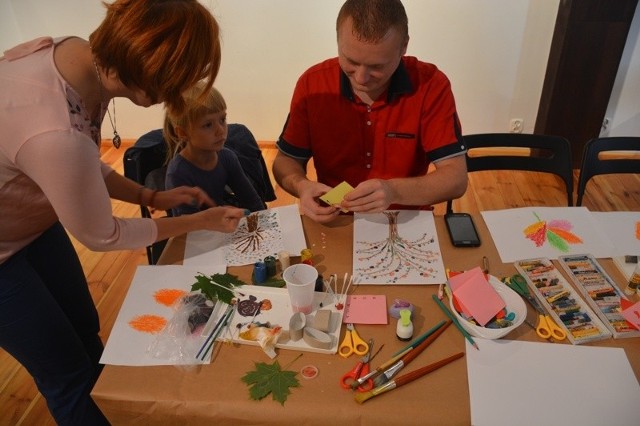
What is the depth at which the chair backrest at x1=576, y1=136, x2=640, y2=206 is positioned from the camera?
1.76 metres

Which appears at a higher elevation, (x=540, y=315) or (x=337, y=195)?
(x=337, y=195)

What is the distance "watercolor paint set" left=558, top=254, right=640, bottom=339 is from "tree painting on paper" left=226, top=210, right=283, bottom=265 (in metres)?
0.80

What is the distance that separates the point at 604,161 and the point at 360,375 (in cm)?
147

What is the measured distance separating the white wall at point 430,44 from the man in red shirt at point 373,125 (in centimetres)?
190

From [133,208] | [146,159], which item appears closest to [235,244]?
[146,159]

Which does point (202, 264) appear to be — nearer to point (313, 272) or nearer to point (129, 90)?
point (313, 272)

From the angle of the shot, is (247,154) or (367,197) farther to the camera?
(247,154)

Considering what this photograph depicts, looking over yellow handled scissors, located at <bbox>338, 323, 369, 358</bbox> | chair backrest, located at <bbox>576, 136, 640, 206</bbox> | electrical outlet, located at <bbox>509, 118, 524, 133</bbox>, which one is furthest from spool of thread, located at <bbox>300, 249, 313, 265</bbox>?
electrical outlet, located at <bbox>509, 118, 524, 133</bbox>

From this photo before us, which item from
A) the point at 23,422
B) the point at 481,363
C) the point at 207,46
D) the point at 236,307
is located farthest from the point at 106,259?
the point at 481,363

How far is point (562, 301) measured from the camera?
1131mm

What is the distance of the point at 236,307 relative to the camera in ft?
3.77

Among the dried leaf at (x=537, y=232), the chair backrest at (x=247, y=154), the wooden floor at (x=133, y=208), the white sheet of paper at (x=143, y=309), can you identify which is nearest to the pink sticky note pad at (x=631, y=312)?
the dried leaf at (x=537, y=232)

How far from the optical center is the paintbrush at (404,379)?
0.92m

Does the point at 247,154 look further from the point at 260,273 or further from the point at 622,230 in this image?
the point at 622,230
